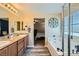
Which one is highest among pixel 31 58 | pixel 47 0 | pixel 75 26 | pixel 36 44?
pixel 47 0

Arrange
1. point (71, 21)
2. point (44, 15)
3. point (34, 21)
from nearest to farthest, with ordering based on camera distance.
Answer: point (71, 21) < point (44, 15) < point (34, 21)

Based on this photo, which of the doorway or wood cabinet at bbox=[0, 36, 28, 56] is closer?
wood cabinet at bbox=[0, 36, 28, 56]

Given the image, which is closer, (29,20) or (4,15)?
(4,15)

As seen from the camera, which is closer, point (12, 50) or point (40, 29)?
point (12, 50)

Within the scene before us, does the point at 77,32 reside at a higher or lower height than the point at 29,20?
lower

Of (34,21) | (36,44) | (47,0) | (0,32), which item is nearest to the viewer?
(47,0)

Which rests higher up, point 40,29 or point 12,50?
point 40,29

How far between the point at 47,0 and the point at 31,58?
481 mm

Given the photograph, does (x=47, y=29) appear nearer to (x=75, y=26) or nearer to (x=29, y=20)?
(x=29, y=20)

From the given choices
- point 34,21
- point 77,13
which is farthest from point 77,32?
point 34,21

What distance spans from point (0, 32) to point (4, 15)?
0.52 m

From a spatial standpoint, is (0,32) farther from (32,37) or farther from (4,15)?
(32,37)

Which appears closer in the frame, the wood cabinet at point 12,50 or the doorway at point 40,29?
the wood cabinet at point 12,50

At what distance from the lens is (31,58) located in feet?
3.67
